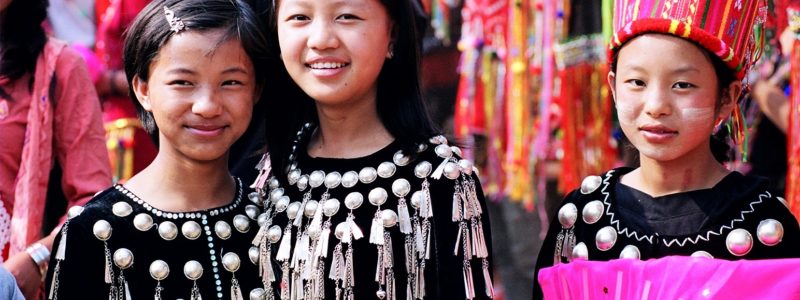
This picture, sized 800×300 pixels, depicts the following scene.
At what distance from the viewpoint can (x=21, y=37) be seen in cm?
312

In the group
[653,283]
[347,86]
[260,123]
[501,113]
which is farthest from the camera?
[501,113]

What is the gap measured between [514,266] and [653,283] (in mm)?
2799

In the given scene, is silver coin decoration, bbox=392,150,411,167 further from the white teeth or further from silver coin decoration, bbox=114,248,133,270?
silver coin decoration, bbox=114,248,133,270

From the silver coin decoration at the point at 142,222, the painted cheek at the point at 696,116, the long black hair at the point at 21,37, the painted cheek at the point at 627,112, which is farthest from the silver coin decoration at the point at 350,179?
the long black hair at the point at 21,37

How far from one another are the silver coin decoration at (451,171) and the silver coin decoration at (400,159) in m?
0.09

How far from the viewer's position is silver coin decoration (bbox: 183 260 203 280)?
2.57m

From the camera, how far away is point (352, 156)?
2588mm

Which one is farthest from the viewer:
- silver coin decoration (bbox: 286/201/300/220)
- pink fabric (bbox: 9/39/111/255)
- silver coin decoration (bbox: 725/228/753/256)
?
pink fabric (bbox: 9/39/111/255)

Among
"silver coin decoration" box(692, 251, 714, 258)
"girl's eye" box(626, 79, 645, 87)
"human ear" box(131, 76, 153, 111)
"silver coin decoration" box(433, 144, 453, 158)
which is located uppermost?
"human ear" box(131, 76, 153, 111)

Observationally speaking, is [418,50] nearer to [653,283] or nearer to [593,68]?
[653,283]

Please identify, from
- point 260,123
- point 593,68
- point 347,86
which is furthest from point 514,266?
point 347,86

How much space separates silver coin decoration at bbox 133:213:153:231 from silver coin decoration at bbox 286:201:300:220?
0.96 ft

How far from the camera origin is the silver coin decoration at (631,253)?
2.34m

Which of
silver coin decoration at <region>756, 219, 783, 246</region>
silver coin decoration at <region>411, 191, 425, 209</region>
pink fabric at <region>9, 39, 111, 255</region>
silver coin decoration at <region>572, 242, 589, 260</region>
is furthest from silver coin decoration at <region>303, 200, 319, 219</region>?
silver coin decoration at <region>756, 219, 783, 246</region>
